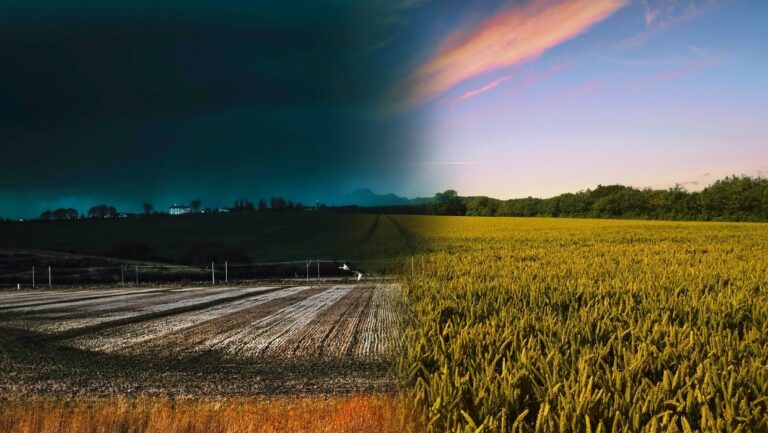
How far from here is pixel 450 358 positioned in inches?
144

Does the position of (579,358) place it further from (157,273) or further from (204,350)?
(157,273)

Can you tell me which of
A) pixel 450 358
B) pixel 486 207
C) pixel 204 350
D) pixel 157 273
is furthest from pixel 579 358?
pixel 486 207

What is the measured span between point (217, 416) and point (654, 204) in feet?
228

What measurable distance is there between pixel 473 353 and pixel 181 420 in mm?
2093

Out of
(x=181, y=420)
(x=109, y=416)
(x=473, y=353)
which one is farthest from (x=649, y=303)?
(x=109, y=416)

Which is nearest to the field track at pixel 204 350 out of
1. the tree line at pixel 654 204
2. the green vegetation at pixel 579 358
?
the green vegetation at pixel 579 358

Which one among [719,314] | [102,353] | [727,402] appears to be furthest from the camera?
[102,353]

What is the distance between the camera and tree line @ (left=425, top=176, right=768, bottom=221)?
60531 millimetres

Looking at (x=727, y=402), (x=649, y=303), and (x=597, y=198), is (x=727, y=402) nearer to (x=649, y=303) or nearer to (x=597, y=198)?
(x=649, y=303)

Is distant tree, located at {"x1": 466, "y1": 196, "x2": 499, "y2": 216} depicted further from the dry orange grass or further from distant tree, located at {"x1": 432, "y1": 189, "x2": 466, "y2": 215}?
the dry orange grass

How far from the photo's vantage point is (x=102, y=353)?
22.6 ft

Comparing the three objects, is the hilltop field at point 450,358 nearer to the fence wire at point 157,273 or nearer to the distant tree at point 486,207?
the fence wire at point 157,273

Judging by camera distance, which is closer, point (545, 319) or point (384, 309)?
point (545, 319)

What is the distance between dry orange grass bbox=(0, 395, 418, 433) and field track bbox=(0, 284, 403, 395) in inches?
19.7
